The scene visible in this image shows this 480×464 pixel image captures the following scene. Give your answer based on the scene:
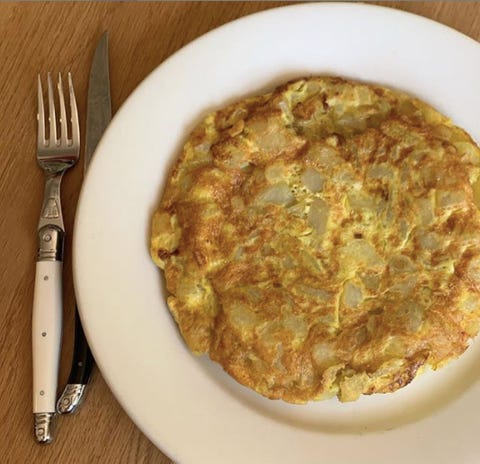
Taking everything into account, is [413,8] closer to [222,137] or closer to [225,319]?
[222,137]

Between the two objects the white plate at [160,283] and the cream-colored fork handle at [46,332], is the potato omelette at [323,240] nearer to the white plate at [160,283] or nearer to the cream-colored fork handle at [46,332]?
the white plate at [160,283]

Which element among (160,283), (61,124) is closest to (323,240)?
(160,283)

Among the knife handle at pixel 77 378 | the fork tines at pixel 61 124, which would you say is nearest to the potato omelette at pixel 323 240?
the knife handle at pixel 77 378

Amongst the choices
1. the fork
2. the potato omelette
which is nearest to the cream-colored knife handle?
the fork

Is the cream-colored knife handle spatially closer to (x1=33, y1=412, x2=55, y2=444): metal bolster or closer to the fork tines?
(x1=33, y1=412, x2=55, y2=444): metal bolster

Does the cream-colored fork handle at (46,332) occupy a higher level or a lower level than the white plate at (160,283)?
lower

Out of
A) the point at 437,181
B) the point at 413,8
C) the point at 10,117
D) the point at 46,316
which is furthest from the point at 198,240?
the point at 413,8
